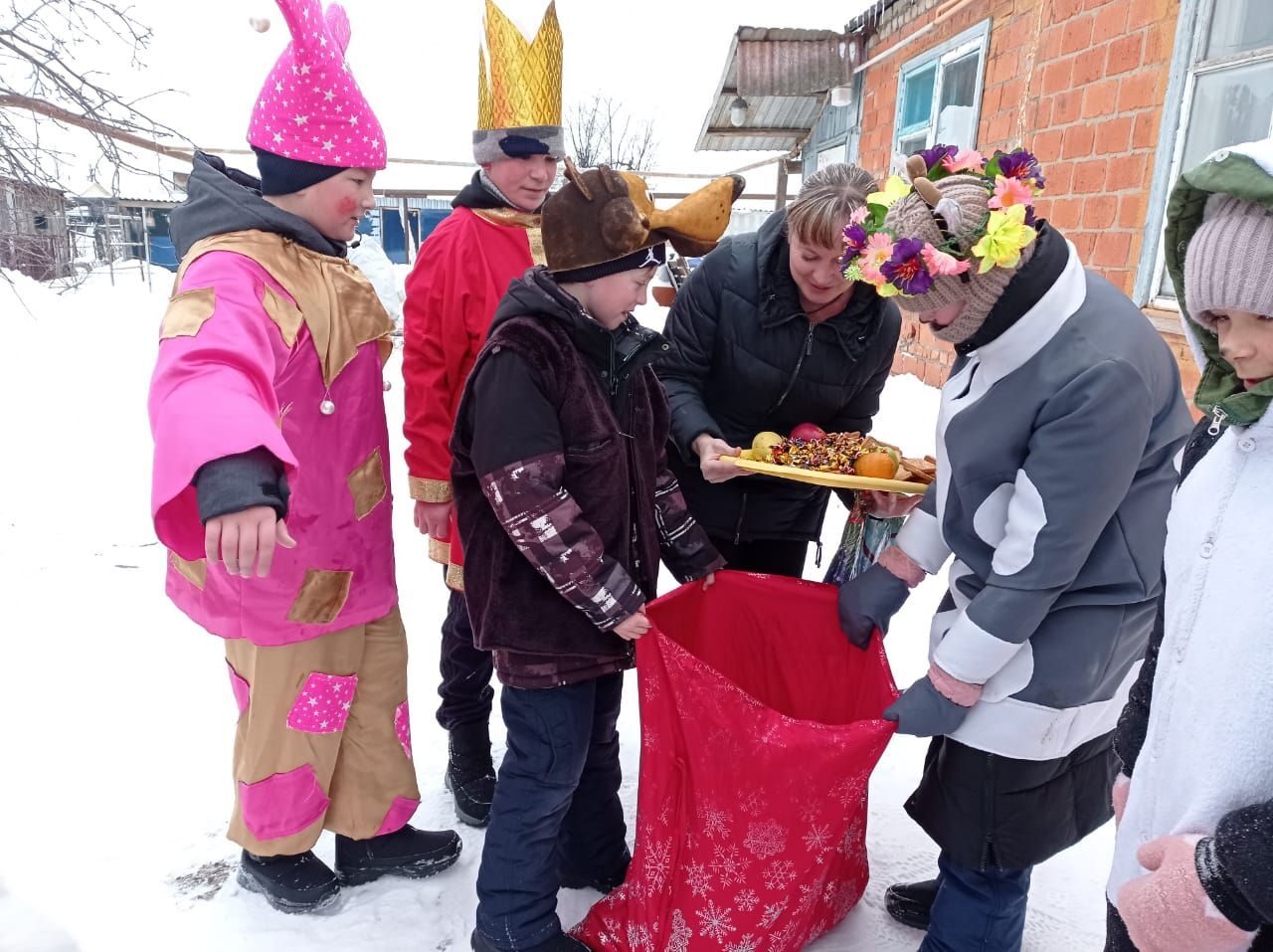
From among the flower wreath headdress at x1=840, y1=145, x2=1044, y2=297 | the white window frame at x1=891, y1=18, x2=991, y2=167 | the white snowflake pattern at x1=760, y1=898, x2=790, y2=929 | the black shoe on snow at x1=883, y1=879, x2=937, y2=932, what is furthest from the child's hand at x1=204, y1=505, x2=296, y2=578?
the white window frame at x1=891, y1=18, x2=991, y2=167

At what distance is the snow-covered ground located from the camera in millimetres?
2051

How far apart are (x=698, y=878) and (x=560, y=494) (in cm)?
87

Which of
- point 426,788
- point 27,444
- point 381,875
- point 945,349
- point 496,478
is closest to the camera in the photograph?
point 496,478

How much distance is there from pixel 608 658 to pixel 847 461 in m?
0.76

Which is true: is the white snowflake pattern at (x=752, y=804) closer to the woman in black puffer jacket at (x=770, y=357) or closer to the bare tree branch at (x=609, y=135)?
the woman in black puffer jacket at (x=770, y=357)

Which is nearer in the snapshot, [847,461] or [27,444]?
[847,461]

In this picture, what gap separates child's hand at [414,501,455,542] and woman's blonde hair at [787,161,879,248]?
1163 millimetres

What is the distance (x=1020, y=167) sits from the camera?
151cm

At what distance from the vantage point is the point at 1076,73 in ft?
16.1

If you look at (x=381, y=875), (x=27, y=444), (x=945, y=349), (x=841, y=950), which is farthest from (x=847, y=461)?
(x=27, y=444)

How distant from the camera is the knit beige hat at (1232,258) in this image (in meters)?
0.95

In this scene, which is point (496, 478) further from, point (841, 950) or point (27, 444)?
point (27, 444)

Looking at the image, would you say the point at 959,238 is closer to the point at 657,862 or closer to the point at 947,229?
the point at 947,229

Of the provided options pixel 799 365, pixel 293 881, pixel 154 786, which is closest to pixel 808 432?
pixel 799 365
